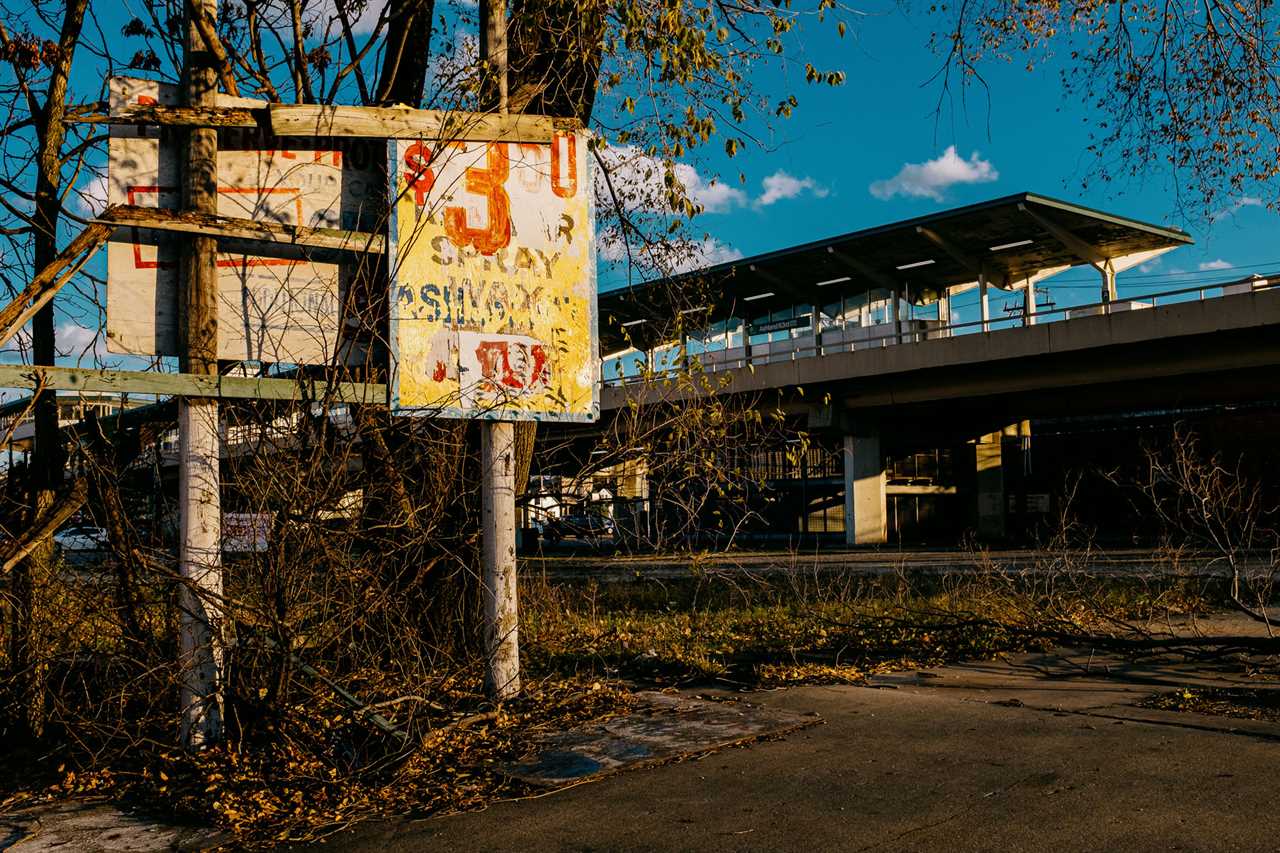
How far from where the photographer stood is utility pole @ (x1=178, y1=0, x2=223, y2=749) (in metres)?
5.77

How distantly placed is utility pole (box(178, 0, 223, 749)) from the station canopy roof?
31317 millimetres

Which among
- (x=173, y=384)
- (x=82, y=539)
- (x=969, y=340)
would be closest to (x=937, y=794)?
(x=173, y=384)

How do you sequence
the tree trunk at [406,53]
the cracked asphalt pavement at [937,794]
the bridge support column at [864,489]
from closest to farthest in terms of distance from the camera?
1. the cracked asphalt pavement at [937,794]
2. the tree trunk at [406,53]
3. the bridge support column at [864,489]

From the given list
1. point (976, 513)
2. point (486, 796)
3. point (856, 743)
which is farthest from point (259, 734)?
point (976, 513)

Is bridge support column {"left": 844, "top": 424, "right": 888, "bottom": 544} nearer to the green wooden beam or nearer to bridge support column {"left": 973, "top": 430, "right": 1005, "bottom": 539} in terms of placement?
bridge support column {"left": 973, "top": 430, "right": 1005, "bottom": 539}

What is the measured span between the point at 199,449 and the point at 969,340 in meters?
30.8

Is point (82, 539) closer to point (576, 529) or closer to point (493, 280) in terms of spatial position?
point (493, 280)

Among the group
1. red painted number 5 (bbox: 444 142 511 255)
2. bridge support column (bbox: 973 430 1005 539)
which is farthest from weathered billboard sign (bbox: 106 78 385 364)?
bridge support column (bbox: 973 430 1005 539)

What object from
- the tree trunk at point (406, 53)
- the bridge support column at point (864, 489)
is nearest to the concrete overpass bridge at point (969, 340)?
the bridge support column at point (864, 489)

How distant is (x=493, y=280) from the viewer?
280 inches

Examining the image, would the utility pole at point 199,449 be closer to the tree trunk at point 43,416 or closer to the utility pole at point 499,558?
the tree trunk at point 43,416

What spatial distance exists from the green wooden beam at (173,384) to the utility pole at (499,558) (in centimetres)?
116

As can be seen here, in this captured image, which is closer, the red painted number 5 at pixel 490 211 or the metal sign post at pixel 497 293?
the metal sign post at pixel 497 293

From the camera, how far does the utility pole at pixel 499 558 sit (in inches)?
274
